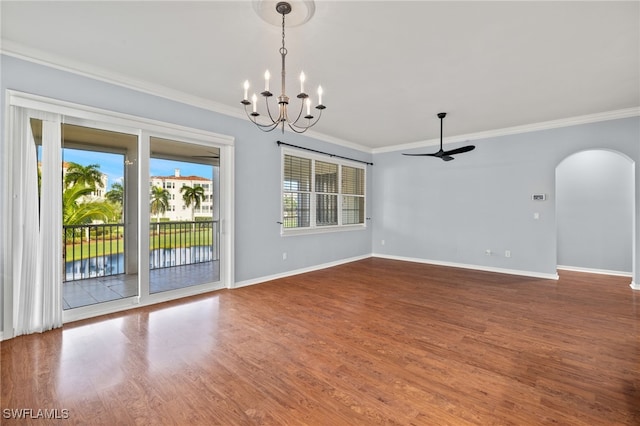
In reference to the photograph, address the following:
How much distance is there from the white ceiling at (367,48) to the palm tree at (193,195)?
1.59m

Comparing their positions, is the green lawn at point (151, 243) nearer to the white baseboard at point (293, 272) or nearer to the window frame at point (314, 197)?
the white baseboard at point (293, 272)

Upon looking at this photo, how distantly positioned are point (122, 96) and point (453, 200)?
6227mm

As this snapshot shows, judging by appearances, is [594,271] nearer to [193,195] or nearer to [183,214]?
[193,195]

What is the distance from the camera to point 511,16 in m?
2.36

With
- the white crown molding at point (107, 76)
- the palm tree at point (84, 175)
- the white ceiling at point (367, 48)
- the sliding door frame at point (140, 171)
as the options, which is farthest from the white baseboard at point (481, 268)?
the palm tree at point (84, 175)

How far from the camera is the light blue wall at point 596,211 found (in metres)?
5.60

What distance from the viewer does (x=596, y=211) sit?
5855 mm

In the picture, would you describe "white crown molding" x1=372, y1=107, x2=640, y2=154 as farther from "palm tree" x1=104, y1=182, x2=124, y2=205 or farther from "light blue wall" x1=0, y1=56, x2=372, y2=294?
"palm tree" x1=104, y1=182, x2=124, y2=205

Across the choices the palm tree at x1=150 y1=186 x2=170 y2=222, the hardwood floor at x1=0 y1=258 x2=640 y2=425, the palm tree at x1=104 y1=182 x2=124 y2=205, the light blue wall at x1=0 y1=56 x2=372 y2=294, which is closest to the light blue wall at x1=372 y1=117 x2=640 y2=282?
the light blue wall at x1=0 y1=56 x2=372 y2=294

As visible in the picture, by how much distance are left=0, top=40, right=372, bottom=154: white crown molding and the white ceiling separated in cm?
1

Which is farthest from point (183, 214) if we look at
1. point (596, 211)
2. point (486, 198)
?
point (596, 211)

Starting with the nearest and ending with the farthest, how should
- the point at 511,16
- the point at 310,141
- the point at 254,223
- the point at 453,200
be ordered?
the point at 511,16, the point at 254,223, the point at 310,141, the point at 453,200

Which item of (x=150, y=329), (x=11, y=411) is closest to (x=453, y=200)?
(x=150, y=329)

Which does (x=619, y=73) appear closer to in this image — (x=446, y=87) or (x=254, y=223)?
(x=446, y=87)
